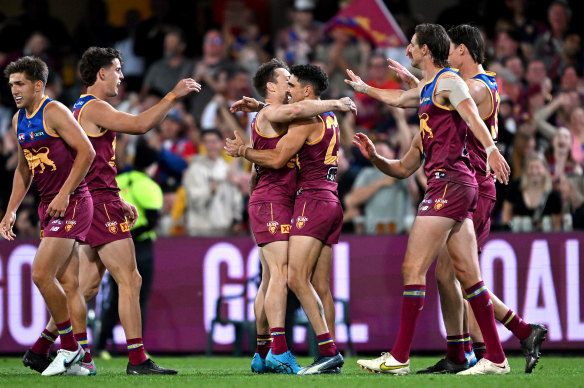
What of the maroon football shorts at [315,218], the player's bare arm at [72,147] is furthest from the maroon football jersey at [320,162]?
the player's bare arm at [72,147]

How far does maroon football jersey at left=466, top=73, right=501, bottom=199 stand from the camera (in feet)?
28.5

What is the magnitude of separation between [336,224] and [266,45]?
9281 mm

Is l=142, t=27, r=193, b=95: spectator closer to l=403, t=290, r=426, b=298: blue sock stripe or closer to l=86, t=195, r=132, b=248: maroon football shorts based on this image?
l=86, t=195, r=132, b=248: maroon football shorts

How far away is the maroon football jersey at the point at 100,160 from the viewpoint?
8898mm

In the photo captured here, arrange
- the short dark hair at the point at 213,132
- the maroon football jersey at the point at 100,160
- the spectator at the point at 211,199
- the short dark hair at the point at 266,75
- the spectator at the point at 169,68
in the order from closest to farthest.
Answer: the maroon football jersey at the point at 100,160 < the short dark hair at the point at 266,75 < the spectator at the point at 211,199 < the short dark hair at the point at 213,132 < the spectator at the point at 169,68

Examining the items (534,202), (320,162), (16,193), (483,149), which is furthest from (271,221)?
Answer: (534,202)

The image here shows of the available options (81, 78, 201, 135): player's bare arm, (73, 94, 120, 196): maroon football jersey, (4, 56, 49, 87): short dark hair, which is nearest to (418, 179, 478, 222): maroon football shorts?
(81, 78, 201, 135): player's bare arm

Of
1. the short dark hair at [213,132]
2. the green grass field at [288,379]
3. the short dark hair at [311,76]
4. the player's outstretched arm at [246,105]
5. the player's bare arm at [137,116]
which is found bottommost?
the green grass field at [288,379]

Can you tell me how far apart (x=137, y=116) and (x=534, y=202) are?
5.99m

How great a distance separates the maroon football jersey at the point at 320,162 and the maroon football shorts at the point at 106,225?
5.21ft

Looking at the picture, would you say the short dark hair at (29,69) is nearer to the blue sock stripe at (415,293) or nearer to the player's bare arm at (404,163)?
the player's bare arm at (404,163)

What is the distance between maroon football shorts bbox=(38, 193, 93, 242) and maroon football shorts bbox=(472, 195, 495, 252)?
3275 mm

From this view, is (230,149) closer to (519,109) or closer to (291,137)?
(291,137)

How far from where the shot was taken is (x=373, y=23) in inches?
614
